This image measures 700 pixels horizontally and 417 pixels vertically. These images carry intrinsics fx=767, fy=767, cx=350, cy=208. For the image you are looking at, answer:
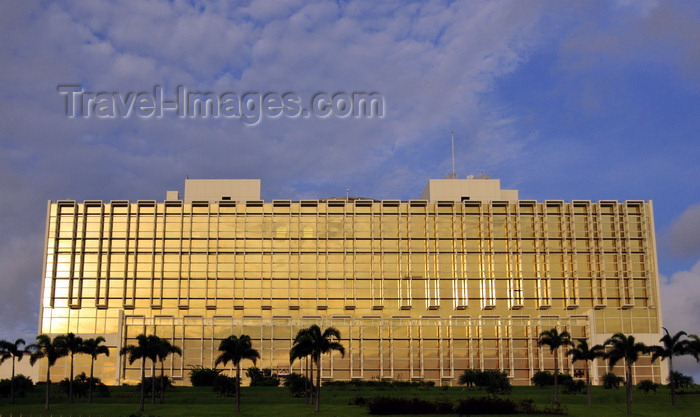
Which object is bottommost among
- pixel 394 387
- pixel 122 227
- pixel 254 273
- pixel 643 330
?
pixel 394 387

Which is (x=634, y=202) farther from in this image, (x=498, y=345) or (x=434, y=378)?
(x=434, y=378)

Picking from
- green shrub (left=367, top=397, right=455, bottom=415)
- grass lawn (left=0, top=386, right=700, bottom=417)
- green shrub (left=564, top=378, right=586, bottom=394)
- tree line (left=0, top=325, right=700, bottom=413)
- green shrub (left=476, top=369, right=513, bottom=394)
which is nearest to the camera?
green shrub (left=367, top=397, right=455, bottom=415)

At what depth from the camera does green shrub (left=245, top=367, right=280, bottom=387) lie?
11306cm

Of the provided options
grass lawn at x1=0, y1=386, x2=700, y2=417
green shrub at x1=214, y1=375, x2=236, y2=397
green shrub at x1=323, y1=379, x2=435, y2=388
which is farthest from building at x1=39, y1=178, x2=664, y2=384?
green shrub at x1=214, y1=375, x2=236, y2=397

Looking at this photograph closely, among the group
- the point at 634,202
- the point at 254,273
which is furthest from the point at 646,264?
the point at 254,273

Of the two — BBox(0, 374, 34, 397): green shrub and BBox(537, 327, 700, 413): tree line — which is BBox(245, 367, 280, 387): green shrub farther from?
Answer: BBox(537, 327, 700, 413): tree line

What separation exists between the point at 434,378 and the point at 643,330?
35894mm

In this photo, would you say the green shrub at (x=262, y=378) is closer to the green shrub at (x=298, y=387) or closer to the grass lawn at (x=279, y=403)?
the grass lawn at (x=279, y=403)

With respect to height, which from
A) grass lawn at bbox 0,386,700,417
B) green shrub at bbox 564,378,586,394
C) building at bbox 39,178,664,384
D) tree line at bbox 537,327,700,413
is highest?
building at bbox 39,178,664,384

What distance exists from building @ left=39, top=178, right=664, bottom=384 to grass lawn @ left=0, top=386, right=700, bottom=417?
68.3 feet

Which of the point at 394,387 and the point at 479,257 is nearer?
the point at 394,387

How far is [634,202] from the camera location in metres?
132

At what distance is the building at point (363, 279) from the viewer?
124750mm

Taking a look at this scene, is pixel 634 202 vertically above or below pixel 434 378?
above
